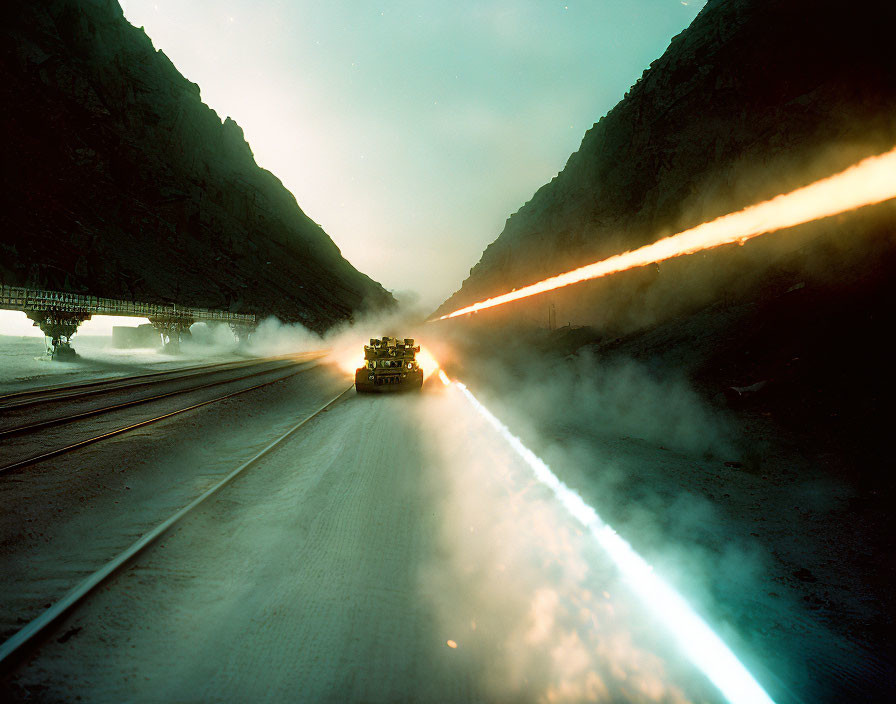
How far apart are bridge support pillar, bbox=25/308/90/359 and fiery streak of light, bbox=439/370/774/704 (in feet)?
109

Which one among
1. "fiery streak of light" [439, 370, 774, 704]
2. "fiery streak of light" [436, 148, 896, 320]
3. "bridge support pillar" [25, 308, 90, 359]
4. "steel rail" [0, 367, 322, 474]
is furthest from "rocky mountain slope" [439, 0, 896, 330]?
"bridge support pillar" [25, 308, 90, 359]

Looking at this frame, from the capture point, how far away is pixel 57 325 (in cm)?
2680

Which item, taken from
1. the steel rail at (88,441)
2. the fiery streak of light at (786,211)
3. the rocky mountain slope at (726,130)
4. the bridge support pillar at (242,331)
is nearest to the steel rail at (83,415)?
the steel rail at (88,441)

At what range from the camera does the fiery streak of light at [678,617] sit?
7.48 ft

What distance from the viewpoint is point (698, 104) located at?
27266mm

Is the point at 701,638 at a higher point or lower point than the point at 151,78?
lower

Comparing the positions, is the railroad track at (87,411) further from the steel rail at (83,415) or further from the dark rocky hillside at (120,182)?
the dark rocky hillside at (120,182)

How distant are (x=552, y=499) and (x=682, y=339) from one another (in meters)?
12.1

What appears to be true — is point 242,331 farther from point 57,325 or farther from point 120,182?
point 120,182

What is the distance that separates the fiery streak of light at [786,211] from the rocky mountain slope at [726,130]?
0.59 meters

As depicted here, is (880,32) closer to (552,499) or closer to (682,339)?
(682,339)

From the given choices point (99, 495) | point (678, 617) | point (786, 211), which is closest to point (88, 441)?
point (99, 495)

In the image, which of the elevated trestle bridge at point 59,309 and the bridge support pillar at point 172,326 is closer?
the elevated trestle bridge at point 59,309

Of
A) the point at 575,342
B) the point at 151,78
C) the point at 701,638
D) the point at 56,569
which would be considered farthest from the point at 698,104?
the point at 151,78
